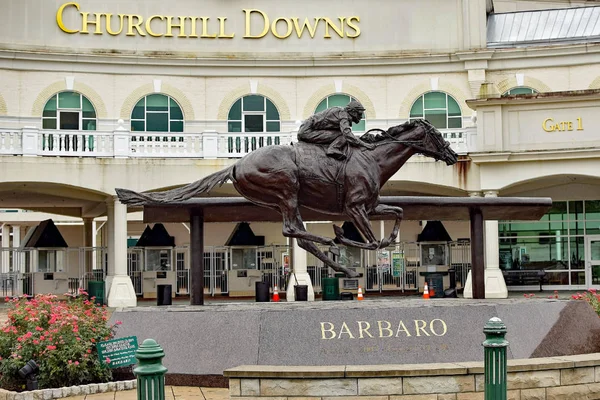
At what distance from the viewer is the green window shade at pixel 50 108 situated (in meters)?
33.8

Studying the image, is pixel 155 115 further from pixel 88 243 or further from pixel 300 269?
pixel 300 269

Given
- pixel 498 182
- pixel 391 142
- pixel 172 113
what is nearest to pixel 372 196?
pixel 391 142

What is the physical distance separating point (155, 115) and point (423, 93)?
10006 mm

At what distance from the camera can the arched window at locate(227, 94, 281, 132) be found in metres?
35.0

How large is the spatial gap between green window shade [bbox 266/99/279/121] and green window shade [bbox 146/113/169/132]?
12.4 ft

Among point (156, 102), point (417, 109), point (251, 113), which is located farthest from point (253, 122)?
point (417, 109)

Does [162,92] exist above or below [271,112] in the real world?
above

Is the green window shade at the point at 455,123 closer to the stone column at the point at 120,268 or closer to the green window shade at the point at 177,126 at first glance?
the green window shade at the point at 177,126

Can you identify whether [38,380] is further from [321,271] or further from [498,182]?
[321,271]

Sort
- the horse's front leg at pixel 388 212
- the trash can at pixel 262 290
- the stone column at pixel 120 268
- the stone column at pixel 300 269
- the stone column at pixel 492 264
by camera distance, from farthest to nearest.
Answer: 1. the stone column at pixel 300 269
2. the stone column at pixel 492 264
3. the stone column at pixel 120 268
4. the trash can at pixel 262 290
5. the horse's front leg at pixel 388 212

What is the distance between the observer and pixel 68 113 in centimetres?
3394

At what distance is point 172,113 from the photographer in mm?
34719

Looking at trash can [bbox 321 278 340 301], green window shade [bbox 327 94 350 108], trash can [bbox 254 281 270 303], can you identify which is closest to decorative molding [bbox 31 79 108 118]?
green window shade [bbox 327 94 350 108]

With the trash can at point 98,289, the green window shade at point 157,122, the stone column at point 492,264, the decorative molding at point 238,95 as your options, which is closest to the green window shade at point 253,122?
the decorative molding at point 238,95
